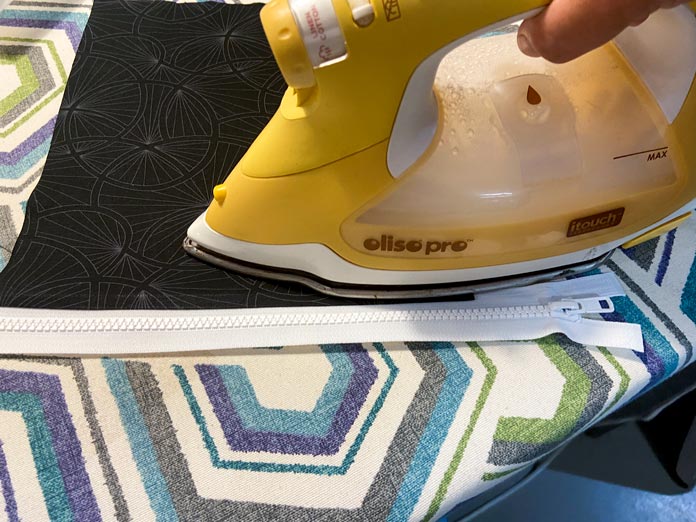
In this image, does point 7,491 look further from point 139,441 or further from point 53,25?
point 53,25

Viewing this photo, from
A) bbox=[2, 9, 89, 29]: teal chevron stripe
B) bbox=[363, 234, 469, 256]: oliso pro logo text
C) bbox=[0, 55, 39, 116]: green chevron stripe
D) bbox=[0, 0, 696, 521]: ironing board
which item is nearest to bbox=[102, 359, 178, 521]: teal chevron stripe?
bbox=[0, 0, 696, 521]: ironing board

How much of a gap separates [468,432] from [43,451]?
0.37 meters

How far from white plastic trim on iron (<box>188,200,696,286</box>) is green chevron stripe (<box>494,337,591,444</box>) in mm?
97

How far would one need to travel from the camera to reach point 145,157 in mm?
719

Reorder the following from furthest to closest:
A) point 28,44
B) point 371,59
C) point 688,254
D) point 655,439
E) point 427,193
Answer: point 655,439, point 28,44, point 688,254, point 427,193, point 371,59

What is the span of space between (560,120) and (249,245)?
12.7 inches

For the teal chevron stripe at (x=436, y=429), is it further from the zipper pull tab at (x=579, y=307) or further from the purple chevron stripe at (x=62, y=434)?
the purple chevron stripe at (x=62, y=434)

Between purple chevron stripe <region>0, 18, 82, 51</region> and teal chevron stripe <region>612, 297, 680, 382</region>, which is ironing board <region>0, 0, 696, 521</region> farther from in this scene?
purple chevron stripe <region>0, 18, 82, 51</region>

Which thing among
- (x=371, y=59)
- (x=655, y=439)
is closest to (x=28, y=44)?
(x=371, y=59)

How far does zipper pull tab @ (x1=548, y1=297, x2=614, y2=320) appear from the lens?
0.64 m

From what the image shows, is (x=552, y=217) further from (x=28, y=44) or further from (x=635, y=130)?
(x=28, y=44)

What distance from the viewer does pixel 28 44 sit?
812 mm

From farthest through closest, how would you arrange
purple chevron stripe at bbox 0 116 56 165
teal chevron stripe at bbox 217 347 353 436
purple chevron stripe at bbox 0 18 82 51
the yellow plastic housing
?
purple chevron stripe at bbox 0 18 82 51, purple chevron stripe at bbox 0 116 56 165, teal chevron stripe at bbox 217 347 353 436, the yellow plastic housing

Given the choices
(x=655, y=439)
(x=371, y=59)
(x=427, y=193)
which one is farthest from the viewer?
(x=655, y=439)
